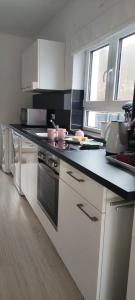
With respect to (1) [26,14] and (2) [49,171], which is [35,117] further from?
(2) [49,171]

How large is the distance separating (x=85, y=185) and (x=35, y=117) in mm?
2463

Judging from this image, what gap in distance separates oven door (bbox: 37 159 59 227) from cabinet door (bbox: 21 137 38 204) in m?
0.15

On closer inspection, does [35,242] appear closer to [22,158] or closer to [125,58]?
[22,158]

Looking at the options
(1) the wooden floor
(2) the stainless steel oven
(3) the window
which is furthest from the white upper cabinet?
(1) the wooden floor

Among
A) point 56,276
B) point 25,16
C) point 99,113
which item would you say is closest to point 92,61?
point 99,113

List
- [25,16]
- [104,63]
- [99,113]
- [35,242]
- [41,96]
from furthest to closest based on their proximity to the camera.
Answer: [41,96] < [25,16] < [99,113] < [104,63] < [35,242]

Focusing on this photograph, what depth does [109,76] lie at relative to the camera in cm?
239

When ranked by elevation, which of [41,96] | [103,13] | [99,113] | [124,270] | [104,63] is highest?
[103,13]

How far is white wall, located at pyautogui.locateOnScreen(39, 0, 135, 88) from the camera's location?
1.87 metres

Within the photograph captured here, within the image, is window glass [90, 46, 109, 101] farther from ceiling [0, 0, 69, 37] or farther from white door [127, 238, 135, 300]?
white door [127, 238, 135, 300]

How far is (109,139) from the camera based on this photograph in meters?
1.61

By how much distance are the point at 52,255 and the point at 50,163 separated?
72 centimetres

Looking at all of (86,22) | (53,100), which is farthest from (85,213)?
(53,100)

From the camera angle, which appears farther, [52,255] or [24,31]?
[24,31]
